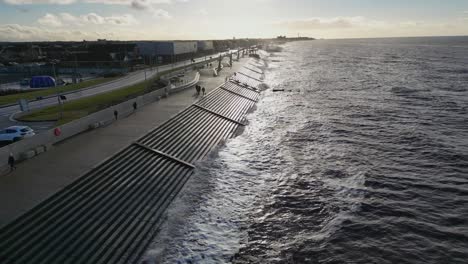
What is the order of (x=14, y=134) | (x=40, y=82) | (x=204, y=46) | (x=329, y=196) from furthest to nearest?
(x=204, y=46), (x=40, y=82), (x=14, y=134), (x=329, y=196)

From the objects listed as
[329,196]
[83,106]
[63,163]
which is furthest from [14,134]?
[329,196]

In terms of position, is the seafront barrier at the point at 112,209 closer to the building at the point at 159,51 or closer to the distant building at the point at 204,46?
the building at the point at 159,51

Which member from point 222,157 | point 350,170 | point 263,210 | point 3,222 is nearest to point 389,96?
point 350,170

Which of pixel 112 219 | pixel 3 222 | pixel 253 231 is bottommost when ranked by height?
pixel 253 231

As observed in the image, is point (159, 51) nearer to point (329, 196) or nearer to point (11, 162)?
point (11, 162)

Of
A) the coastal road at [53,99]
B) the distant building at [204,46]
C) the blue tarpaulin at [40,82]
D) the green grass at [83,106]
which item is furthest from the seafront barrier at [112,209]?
the distant building at [204,46]

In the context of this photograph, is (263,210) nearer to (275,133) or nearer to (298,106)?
(275,133)
